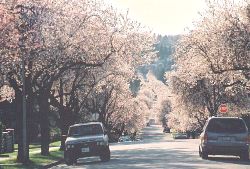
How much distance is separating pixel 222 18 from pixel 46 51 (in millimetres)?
16846

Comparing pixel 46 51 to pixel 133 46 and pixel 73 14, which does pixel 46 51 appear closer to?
pixel 73 14

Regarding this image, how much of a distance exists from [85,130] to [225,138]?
22.9 feet

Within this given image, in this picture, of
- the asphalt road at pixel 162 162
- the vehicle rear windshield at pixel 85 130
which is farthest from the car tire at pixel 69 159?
the vehicle rear windshield at pixel 85 130

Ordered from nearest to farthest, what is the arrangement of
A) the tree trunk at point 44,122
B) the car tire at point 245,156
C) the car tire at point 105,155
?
the car tire at point 245,156 → the car tire at point 105,155 → the tree trunk at point 44,122

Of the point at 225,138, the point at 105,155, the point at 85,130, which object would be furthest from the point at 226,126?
the point at 85,130

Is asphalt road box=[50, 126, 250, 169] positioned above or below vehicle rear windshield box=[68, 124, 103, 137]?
below

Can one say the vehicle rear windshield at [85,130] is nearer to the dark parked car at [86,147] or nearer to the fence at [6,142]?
the dark parked car at [86,147]

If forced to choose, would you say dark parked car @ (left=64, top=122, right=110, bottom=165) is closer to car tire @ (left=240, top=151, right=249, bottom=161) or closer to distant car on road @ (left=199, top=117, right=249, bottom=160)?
distant car on road @ (left=199, top=117, right=249, bottom=160)

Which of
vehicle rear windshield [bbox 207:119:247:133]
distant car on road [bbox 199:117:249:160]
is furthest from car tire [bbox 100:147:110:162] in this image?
vehicle rear windshield [bbox 207:119:247:133]

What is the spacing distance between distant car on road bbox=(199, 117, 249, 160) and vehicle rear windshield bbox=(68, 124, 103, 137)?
17.3 ft

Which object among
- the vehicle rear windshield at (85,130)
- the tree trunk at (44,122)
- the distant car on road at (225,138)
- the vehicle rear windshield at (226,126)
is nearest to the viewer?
the distant car on road at (225,138)

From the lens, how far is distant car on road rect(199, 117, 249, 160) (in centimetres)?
2583

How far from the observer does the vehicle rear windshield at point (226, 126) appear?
26188 mm

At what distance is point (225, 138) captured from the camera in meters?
25.9
